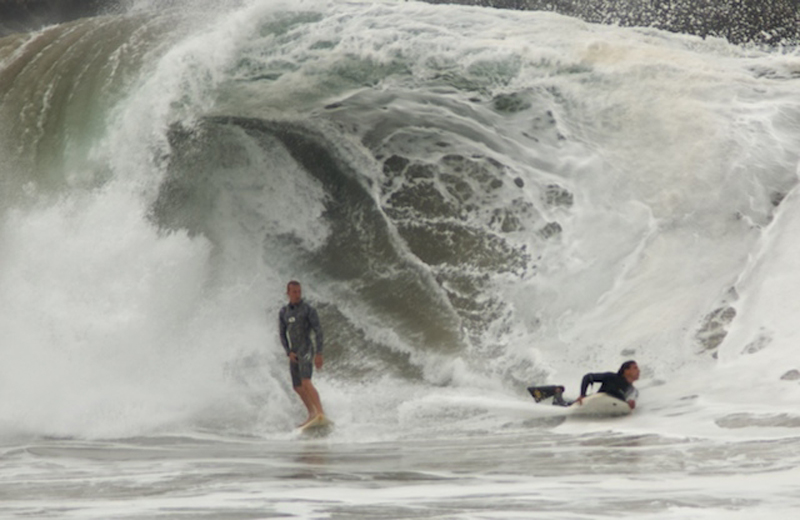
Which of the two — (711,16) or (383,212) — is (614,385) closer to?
(383,212)

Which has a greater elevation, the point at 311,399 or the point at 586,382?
the point at 586,382

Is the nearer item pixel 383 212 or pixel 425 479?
pixel 425 479

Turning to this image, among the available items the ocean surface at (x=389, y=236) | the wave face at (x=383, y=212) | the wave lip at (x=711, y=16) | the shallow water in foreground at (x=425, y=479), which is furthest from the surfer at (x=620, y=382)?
the wave lip at (x=711, y=16)

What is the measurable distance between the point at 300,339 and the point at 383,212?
2.58 m

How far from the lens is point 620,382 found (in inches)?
323

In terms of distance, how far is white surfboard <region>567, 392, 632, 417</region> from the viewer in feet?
26.8

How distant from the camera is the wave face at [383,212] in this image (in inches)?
377

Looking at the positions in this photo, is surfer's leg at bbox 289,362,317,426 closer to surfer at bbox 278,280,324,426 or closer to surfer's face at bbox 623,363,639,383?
surfer at bbox 278,280,324,426

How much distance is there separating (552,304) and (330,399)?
2085 mm

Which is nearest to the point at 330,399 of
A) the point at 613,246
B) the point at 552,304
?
the point at 552,304

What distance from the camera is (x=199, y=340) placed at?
1023 centimetres

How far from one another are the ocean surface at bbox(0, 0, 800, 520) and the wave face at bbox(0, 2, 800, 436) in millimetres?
27

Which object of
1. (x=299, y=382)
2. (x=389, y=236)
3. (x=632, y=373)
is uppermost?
(x=389, y=236)

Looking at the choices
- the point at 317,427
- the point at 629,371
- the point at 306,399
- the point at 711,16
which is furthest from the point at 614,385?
the point at 711,16
